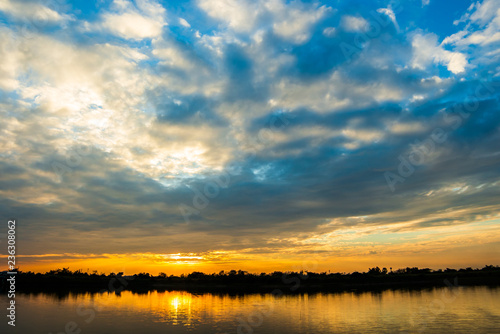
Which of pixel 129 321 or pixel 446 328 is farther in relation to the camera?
pixel 129 321

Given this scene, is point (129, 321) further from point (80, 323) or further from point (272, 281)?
point (272, 281)

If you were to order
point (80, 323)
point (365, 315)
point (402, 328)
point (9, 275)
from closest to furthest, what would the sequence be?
point (402, 328), point (80, 323), point (365, 315), point (9, 275)

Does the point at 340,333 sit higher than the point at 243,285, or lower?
higher

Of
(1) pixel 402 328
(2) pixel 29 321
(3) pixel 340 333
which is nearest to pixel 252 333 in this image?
(3) pixel 340 333

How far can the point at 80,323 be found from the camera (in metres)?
55.2

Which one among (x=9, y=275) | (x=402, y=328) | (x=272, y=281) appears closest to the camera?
(x=402, y=328)

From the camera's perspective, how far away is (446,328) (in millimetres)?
46281

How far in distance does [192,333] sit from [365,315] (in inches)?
1380

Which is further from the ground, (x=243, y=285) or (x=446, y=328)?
(x=446, y=328)

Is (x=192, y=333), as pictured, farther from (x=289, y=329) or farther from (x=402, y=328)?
(x=402, y=328)

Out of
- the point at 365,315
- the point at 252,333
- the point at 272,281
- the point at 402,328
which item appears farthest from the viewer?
the point at 272,281

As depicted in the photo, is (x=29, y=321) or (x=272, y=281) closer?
(x=29, y=321)

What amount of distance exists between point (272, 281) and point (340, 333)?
159227 mm

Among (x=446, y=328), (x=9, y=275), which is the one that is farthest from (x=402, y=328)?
(x=9, y=275)
